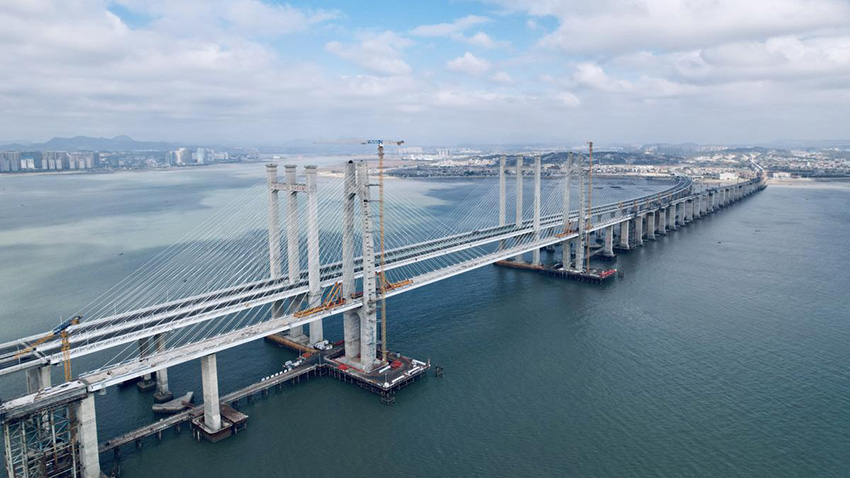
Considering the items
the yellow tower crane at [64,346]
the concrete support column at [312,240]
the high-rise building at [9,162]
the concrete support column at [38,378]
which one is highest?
the high-rise building at [9,162]

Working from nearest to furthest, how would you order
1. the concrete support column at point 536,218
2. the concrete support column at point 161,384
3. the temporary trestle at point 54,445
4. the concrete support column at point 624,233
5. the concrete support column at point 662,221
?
the temporary trestle at point 54,445
the concrete support column at point 161,384
the concrete support column at point 536,218
the concrete support column at point 624,233
the concrete support column at point 662,221

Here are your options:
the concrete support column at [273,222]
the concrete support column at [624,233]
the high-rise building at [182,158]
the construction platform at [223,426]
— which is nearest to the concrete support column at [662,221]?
the concrete support column at [624,233]

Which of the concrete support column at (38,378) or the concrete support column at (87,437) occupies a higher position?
the concrete support column at (38,378)

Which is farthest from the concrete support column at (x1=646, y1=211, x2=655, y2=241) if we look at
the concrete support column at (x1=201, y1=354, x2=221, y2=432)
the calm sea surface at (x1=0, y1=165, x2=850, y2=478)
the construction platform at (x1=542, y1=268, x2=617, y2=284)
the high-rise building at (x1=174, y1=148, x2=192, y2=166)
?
the high-rise building at (x1=174, y1=148, x2=192, y2=166)

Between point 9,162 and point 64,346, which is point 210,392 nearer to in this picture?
point 64,346

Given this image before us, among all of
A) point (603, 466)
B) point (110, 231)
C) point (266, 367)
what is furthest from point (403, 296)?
point (110, 231)

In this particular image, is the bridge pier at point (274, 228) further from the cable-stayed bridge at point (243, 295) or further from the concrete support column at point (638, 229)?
the concrete support column at point (638, 229)
